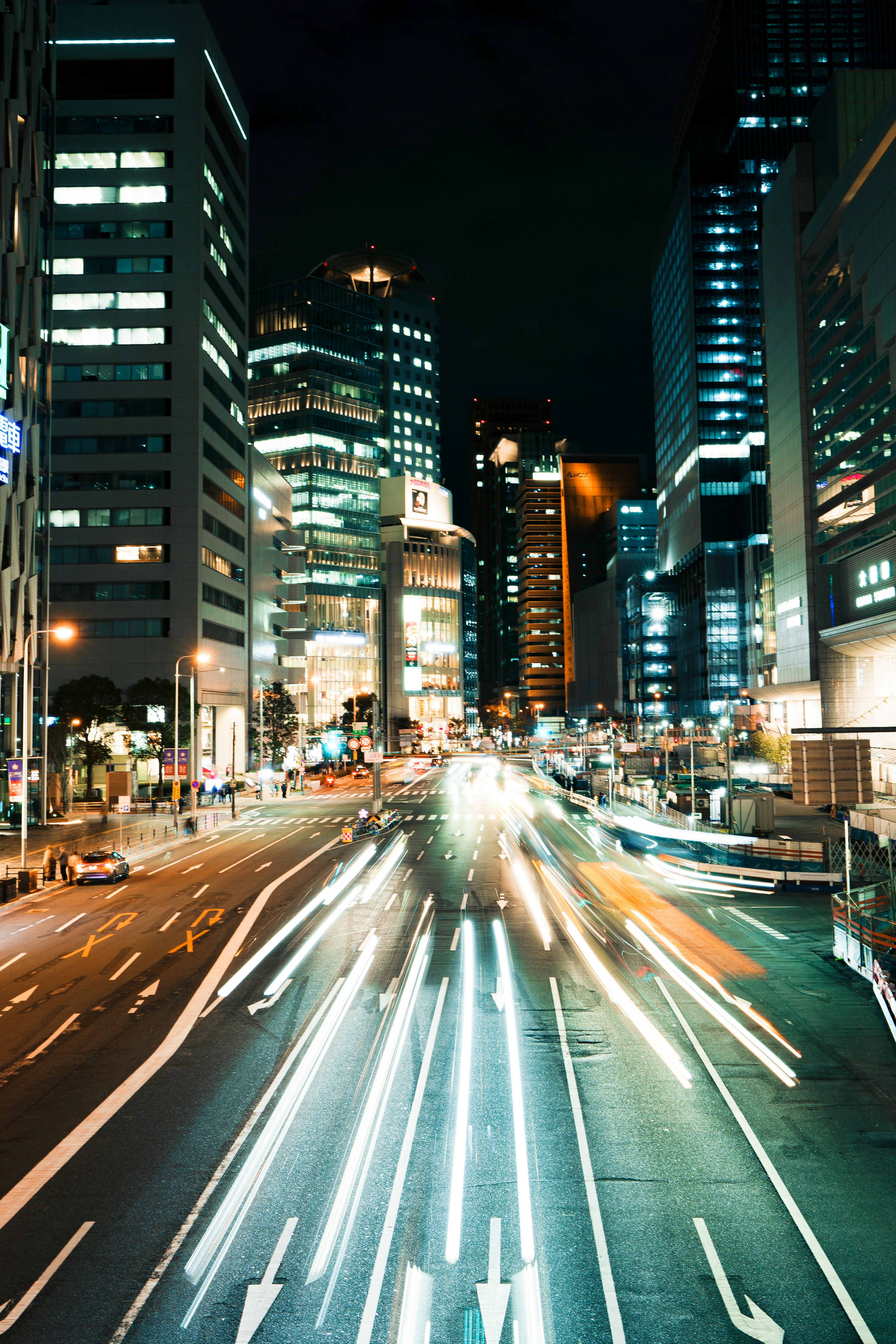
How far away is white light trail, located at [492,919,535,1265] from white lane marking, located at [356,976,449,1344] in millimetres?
1443

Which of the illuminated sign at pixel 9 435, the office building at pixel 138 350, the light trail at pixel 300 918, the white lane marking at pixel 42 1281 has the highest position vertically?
the office building at pixel 138 350

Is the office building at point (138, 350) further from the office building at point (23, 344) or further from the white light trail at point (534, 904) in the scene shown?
the white light trail at point (534, 904)

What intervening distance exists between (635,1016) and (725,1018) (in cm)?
180

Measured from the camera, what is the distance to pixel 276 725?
107062 mm

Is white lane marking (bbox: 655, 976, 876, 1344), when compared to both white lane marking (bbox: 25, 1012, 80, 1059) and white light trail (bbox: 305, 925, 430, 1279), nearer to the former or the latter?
white light trail (bbox: 305, 925, 430, 1279)

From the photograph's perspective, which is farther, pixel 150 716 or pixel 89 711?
pixel 150 716

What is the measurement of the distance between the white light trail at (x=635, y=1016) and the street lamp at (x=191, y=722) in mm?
36858

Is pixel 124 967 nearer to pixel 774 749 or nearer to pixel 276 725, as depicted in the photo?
pixel 774 749

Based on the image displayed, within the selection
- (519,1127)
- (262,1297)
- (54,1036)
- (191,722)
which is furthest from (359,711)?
(262,1297)

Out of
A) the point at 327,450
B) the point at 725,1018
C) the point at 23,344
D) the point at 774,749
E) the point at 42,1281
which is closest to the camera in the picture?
the point at 42,1281

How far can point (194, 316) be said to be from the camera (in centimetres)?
9100

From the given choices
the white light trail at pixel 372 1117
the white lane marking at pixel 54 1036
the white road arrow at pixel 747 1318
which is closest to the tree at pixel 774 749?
the white light trail at pixel 372 1117

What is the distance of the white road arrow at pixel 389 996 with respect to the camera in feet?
62.4

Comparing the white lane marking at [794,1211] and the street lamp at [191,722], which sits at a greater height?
the street lamp at [191,722]
